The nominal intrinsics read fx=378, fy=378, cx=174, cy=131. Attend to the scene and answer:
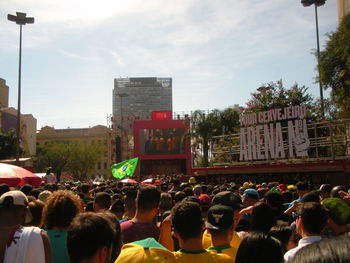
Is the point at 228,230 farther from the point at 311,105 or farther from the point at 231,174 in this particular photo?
the point at 311,105

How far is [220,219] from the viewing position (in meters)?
3.41

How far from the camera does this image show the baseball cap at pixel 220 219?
3.40m

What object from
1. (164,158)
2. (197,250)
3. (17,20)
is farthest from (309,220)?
(164,158)

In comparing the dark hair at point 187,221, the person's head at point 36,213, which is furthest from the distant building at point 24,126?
the dark hair at point 187,221

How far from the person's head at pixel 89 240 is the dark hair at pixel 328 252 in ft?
5.86

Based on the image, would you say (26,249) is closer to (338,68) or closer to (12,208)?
(12,208)

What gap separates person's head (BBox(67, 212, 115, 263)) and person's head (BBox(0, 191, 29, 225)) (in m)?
1.20

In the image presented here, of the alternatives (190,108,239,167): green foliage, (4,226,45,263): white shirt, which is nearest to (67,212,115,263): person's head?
(4,226,45,263): white shirt

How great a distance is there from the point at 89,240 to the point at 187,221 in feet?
2.88

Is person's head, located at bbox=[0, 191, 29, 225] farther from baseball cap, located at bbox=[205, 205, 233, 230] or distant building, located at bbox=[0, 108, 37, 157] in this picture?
distant building, located at bbox=[0, 108, 37, 157]

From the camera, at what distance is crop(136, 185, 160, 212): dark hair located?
14.1ft

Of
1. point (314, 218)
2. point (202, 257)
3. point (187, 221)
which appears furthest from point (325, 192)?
point (202, 257)

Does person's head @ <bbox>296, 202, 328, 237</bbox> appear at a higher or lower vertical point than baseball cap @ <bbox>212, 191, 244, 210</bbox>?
lower

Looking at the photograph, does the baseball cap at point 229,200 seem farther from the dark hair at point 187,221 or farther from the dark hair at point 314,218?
the dark hair at point 187,221
